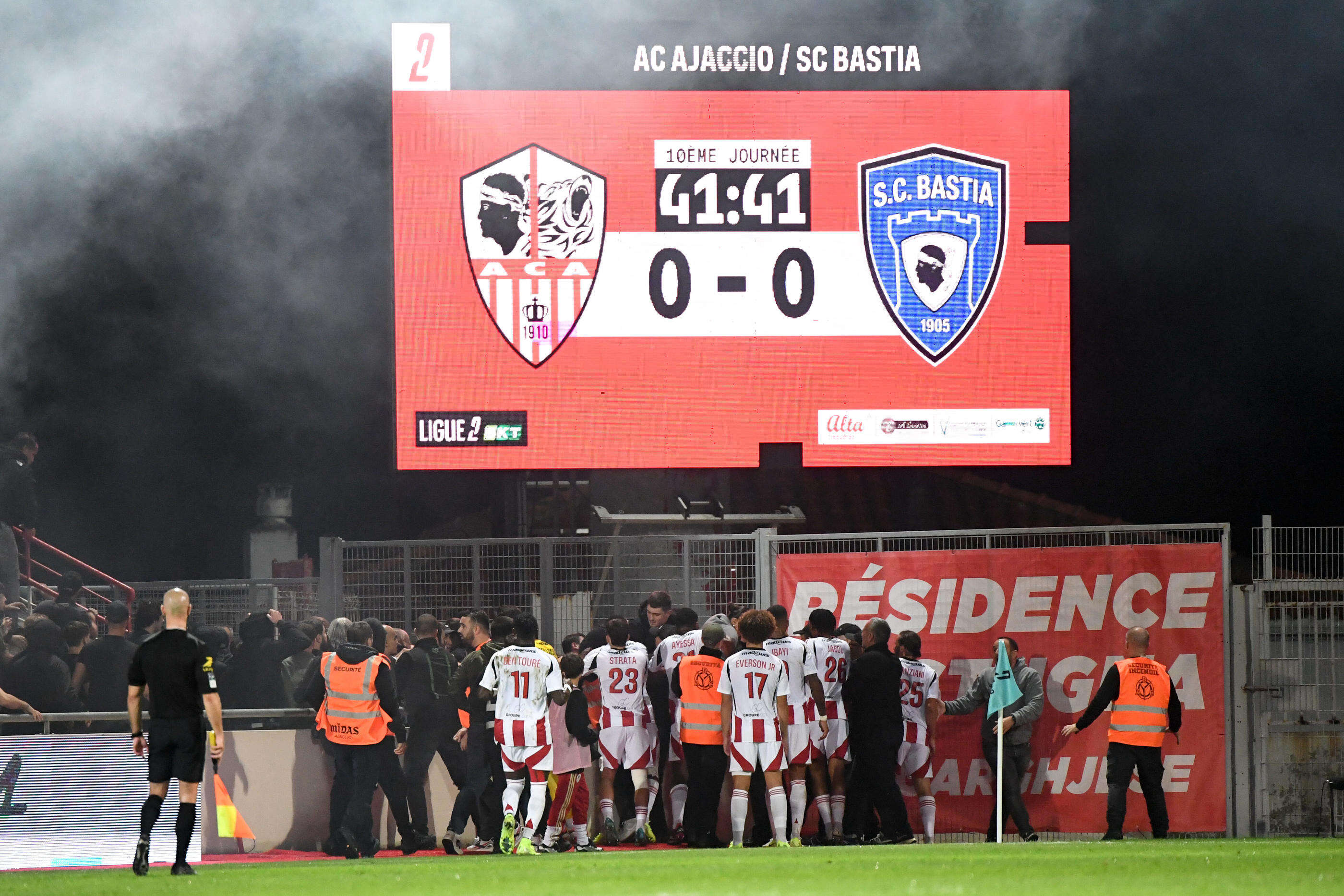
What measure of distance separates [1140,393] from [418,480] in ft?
23.3

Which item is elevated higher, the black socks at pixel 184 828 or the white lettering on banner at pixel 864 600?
the white lettering on banner at pixel 864 600

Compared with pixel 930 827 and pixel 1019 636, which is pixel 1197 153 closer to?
pixel 1019 636

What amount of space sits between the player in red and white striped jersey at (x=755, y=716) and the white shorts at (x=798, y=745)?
147mm

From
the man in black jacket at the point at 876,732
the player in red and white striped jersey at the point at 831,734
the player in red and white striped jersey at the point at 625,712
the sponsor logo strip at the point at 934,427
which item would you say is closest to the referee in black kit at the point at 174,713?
the player in red and white striped jersey at the point at 625,712

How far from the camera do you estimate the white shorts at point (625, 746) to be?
28.6 ft

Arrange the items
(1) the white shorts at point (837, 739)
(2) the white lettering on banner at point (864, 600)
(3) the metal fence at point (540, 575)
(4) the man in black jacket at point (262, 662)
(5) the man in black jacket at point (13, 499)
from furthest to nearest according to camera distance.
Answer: (5) the man in black jacket at point (13, 499)
(3) the metal fence at point (540, 575)
(4) the man in black jacket at point (262, 662)
(2) the white lettering on banner at point (864, 600)
(1) the white shorts at point (837, 739)

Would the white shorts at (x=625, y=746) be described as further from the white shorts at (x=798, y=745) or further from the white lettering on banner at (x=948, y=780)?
the white lettering on banner at (x=948, y=780)

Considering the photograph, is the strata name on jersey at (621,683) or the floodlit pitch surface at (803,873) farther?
the strata name on jersey at (621,683)

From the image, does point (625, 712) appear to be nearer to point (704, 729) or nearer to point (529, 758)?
point (704, 729)

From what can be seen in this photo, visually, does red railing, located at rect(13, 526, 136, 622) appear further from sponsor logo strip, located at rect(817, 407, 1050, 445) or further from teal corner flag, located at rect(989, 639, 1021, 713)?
teal corner flag, located at rect(989, 639, 1021, 713)

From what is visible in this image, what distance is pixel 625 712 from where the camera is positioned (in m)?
8.72

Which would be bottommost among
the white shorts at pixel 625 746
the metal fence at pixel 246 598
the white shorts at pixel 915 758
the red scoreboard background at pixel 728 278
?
the white shorts at pixel 915 758

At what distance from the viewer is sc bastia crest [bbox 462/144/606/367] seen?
34.8 feet

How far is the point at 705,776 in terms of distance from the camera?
8.51 meters
